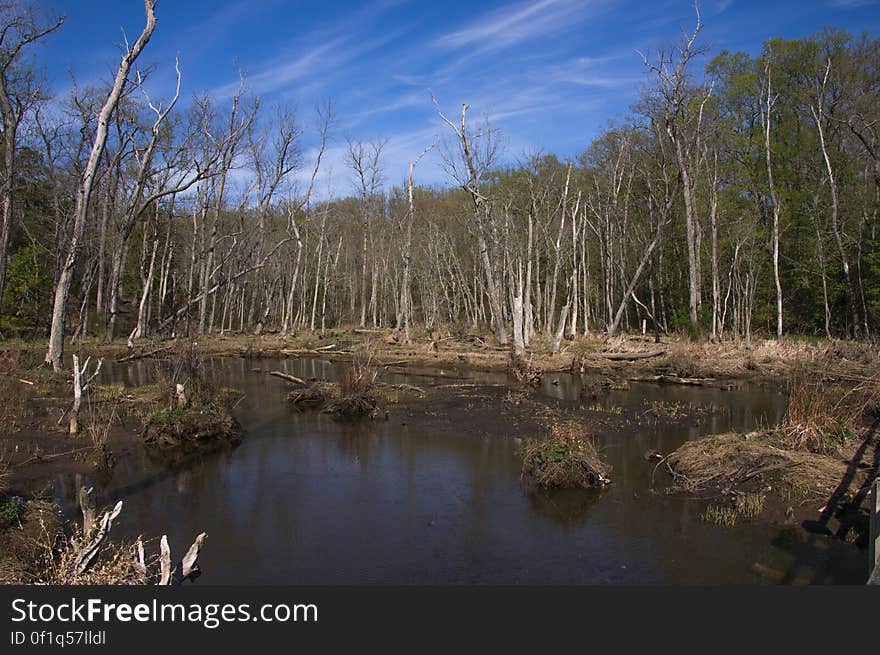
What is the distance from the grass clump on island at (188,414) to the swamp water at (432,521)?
0.63m

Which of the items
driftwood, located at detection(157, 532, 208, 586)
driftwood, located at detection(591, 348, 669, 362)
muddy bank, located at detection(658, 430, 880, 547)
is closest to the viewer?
driftwood, located at detection(157, 532, 208, 586)

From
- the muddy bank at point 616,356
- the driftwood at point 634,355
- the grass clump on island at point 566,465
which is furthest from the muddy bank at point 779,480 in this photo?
the driftwood at point 634,355

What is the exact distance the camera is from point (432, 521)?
354 inches

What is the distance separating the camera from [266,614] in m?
5.09

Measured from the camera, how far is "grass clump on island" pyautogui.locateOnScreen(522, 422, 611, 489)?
33.7 ft

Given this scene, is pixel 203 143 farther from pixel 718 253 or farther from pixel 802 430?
pixel 802 430

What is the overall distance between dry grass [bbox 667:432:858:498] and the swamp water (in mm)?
608

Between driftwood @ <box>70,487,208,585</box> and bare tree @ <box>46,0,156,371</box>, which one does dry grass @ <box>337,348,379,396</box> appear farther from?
driftwood @ <box>70,487,208,585</box>

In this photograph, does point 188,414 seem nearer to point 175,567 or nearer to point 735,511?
point 175,567

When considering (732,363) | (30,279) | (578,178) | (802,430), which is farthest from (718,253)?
(30,279)

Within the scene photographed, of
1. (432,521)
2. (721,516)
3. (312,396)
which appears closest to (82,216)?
(312,396)

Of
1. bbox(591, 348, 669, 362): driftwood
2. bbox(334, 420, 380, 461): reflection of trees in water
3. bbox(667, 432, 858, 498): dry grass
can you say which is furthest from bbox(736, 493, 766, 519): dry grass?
bbox(591, 348, 669, 362): driftwood

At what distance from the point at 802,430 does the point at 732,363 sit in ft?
40.5

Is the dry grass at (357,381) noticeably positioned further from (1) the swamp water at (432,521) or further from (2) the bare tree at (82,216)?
(2) the bare tree at (82,216)
